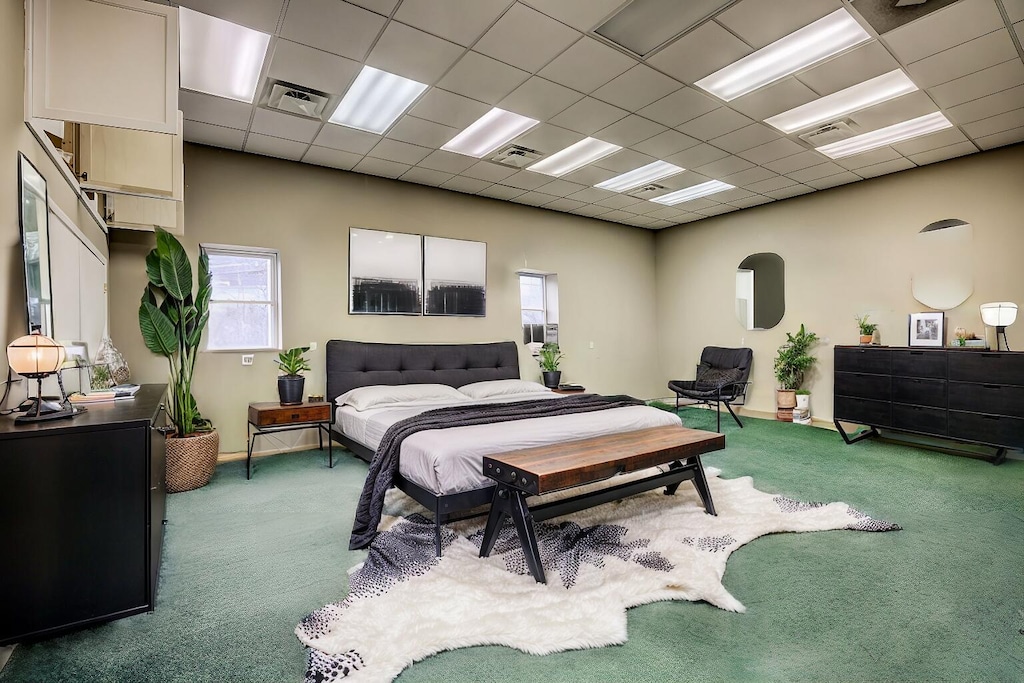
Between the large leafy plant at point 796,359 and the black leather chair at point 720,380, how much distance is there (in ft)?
1.45

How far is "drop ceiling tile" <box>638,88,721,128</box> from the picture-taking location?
3631 mm

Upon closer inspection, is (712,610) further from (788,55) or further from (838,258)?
(838,258)

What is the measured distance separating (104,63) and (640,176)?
4687mm

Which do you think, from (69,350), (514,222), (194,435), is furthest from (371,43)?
(514,222)

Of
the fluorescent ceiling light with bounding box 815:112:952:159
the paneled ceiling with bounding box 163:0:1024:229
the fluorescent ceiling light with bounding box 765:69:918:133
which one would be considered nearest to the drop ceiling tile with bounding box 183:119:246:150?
the paneled ceiling with bounding box 163:0:1024:229

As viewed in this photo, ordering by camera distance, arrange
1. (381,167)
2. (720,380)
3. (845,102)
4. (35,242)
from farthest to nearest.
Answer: (720,380) < (381,167) < (845,102) < (35,242)

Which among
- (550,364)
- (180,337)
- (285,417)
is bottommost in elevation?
(285,417)

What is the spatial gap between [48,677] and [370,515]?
4.52 ft

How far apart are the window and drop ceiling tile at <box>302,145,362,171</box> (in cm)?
98

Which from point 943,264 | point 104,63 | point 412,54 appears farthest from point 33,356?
point 943,264

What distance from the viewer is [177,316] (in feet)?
14.0

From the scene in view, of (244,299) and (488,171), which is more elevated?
(488,171)

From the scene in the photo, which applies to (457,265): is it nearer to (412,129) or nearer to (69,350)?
(412,129)

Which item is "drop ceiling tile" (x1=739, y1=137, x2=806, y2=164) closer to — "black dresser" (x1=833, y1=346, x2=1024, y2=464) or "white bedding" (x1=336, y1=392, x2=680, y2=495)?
"black dresser" (x1=833, y1=346, x2=1024, y2=464)
